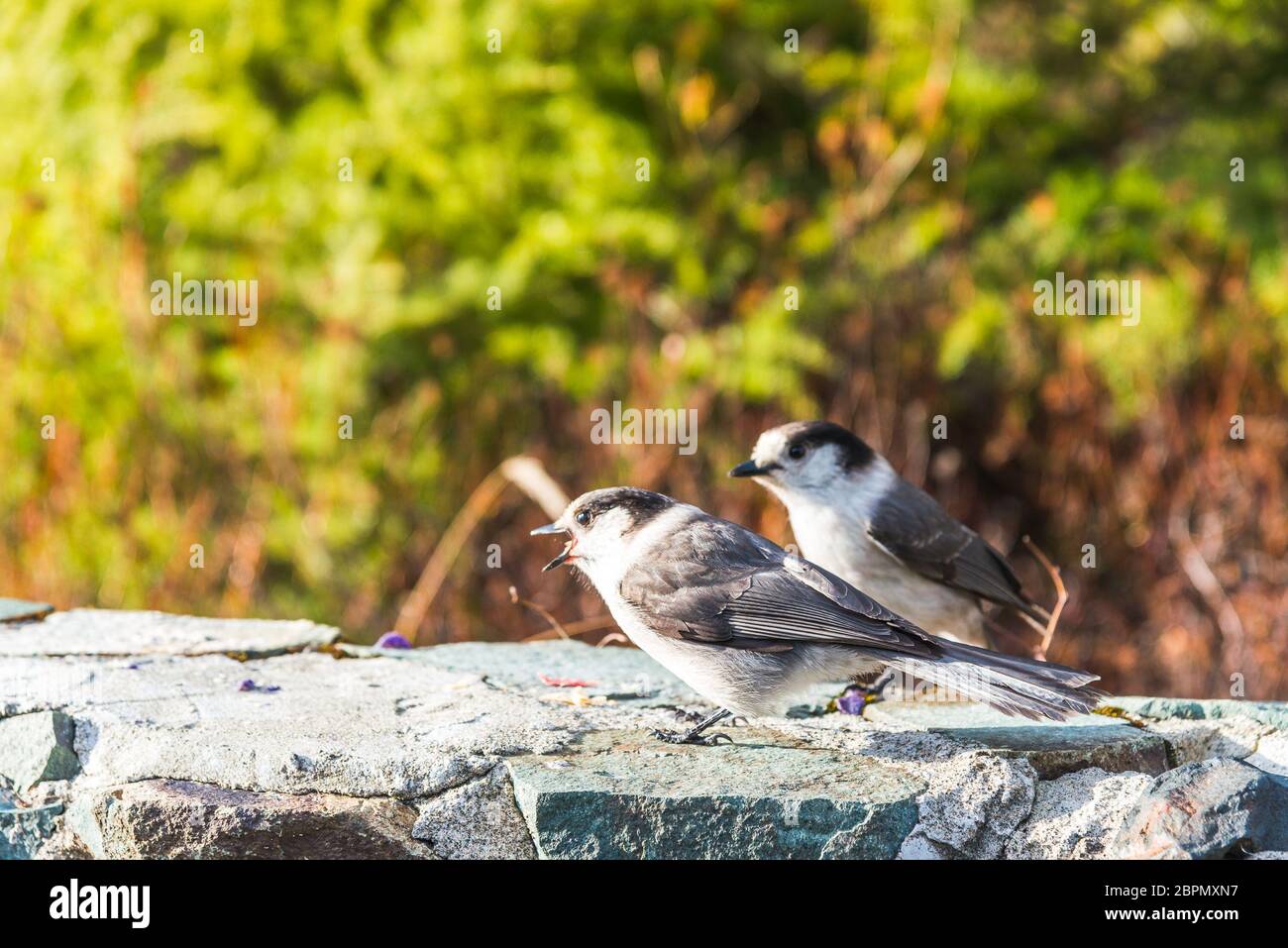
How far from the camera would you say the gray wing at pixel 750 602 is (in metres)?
3.04

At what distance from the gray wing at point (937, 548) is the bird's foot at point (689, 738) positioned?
3.88 ft

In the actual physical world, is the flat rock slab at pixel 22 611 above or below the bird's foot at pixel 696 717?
above

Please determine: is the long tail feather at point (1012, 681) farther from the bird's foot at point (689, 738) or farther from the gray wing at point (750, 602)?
the bird's foot at point (689, 738)

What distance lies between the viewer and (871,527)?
162 inches

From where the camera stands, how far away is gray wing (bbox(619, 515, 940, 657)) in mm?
3037

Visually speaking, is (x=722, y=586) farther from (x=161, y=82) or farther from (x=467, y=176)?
(x=161, y=82)

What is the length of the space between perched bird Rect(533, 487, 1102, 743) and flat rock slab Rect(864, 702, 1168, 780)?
155mm

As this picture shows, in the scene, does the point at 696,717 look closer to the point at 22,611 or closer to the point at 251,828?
the point at 251,828

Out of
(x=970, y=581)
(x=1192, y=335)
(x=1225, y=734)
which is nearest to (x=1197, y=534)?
(x=1192, y=335)

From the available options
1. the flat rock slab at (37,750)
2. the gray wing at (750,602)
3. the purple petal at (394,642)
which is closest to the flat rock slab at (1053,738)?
the gray wing at (750,602)

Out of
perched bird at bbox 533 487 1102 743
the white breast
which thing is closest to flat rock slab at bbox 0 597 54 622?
perched bird at bbox 533 487 1102 743

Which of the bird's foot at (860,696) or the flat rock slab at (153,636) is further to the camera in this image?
the flat rock slab at (153,636)

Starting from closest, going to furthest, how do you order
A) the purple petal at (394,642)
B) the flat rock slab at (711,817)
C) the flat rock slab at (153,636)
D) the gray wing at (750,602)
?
1. the flat rock slab at (711,817)
2. the gray wing at (750,602)
3. the flat rock slab at (153,636)
4. the purple petal at (394,642)

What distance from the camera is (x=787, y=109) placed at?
7730mm
